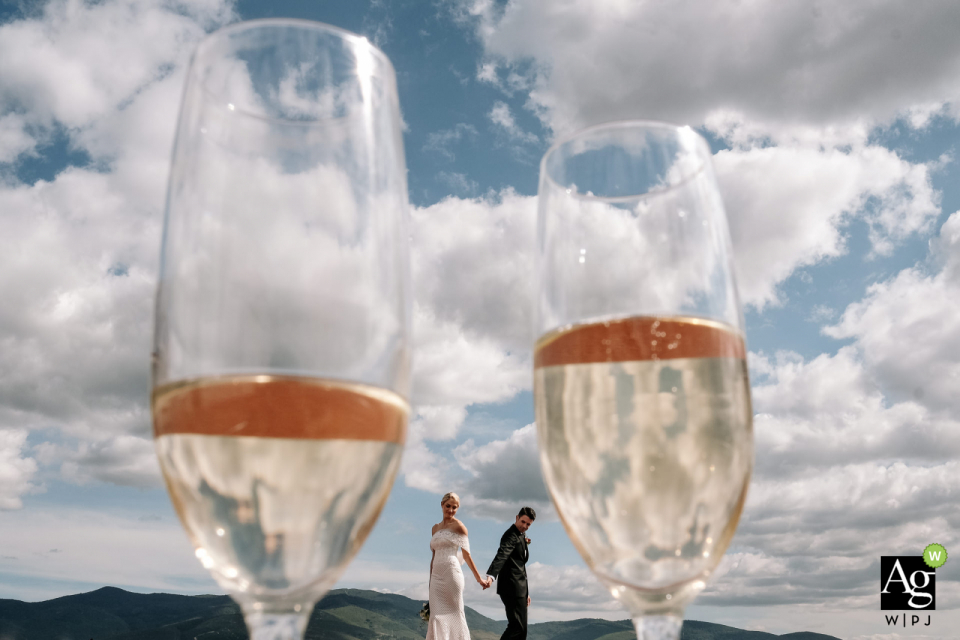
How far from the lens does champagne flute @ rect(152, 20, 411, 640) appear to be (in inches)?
24.9

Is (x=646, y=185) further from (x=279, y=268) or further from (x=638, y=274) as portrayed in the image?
(x=279, y=268)

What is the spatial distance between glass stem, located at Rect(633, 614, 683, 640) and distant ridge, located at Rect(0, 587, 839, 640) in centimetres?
10833

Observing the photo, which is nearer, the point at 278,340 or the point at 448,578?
the point at 278,340

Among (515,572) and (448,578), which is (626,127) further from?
(515,572)

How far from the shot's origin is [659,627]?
760mm

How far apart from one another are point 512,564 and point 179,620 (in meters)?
124

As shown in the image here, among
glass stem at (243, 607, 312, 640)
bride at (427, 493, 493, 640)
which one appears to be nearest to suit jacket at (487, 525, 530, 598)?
bride at (427, 493, 493, 640)

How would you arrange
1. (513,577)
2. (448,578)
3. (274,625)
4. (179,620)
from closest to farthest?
(274,625)
(448,578)
(513,577)
(179,620)

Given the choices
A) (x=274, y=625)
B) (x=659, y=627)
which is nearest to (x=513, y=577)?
(x=659, y=627)

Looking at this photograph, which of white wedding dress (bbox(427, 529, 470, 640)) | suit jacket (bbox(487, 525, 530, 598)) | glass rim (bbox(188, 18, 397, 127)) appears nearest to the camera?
glass rim (bbox(188, 18, 397, 127))

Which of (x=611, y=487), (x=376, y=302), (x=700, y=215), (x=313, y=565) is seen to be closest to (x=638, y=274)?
(x=700, y=215)

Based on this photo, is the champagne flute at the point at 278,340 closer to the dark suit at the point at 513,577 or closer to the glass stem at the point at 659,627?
the glass stem at the point at 659,627

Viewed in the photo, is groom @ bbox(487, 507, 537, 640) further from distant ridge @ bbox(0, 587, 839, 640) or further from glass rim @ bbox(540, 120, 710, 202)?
distant ridge @ bbox(0, 587, 839, 640)

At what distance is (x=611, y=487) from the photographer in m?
0.81
